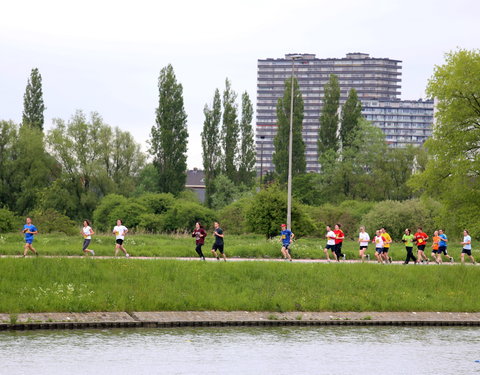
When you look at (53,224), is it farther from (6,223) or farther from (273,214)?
Answer: (273,214)

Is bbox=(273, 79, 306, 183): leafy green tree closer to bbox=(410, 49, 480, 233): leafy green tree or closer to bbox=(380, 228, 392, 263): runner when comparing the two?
bbox=(410, 49, 480, 233): leafy green tree

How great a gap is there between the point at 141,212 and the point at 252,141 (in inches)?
1101

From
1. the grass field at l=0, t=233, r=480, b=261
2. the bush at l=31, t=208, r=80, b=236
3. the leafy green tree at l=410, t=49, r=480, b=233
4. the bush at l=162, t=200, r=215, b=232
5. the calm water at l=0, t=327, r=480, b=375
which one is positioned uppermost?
the leafy green tree at l=410, t=49, r=480, b=233

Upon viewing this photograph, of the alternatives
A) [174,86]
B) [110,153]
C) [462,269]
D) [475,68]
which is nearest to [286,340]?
[462,269]

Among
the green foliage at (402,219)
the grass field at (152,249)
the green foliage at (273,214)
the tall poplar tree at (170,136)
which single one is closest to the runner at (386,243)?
the grass field at (152,249)

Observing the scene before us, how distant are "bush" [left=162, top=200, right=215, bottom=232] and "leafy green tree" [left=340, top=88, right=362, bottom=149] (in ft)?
102

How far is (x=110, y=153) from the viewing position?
297 feet

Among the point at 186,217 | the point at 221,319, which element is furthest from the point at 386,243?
the point at 186,217

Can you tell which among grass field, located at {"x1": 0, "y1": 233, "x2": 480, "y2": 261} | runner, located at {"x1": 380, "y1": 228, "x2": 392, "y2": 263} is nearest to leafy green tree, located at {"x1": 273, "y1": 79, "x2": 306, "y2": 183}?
grass field, located at {"x1": 0, "y1": 233, "x2": 480, "y2": 261}

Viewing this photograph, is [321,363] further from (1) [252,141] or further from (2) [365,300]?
(1) [252,141]

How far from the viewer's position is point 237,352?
21172mm

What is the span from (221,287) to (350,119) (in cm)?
7252

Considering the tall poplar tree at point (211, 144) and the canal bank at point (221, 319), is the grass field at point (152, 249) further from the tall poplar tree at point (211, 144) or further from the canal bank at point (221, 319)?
the tall poplar tree at point (211, 144)

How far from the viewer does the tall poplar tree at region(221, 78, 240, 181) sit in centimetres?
9375
